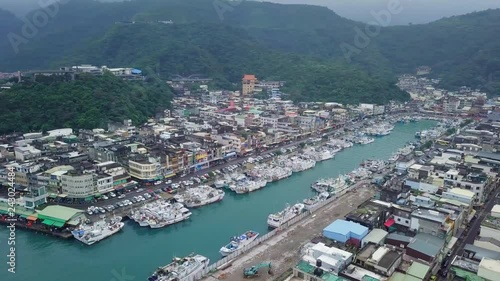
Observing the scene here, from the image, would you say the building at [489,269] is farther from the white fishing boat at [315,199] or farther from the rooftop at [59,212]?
the rooftop at [59,212]

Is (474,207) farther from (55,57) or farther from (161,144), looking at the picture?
(55,57)

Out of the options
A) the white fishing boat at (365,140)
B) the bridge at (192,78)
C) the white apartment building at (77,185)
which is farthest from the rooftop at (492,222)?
the bridge at (192,78)

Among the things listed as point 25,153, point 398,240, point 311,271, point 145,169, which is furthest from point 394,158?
point 25,153

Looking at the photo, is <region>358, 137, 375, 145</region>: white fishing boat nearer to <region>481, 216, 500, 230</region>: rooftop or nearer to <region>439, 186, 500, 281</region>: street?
<region>439, 186, 500, 281</region>: street

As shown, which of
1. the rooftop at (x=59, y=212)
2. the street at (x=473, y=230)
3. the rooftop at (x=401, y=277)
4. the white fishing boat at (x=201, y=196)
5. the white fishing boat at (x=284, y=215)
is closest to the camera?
the rooftop at (x=401, y=277)

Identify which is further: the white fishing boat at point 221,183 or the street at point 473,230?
the white fishing boat at point 221,183

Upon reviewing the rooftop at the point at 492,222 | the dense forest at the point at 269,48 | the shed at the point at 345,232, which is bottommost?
the shed at the point at 345,232

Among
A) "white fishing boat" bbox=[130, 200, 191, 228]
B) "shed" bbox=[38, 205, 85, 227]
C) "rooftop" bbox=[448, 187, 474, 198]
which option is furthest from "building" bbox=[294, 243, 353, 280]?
"shed" bbox=[38, 205, 85, 227]

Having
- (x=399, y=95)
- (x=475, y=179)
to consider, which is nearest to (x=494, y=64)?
(x=399, y=95)
